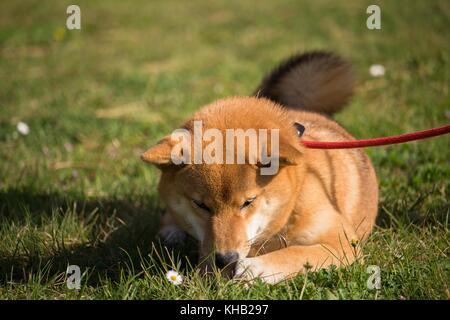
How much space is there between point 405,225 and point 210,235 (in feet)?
5.03

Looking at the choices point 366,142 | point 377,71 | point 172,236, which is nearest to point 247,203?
point 366,142

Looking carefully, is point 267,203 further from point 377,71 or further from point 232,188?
point 377,71

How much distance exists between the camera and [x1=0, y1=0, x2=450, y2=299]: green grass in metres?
3.32

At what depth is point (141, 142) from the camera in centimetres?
631

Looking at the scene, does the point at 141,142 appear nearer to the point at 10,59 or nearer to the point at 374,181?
the point at 374,181

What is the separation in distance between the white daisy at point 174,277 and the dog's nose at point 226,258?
0.27 meters

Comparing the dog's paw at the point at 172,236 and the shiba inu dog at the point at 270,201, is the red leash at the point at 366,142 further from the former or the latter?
the dog's paw at the point at 172,236

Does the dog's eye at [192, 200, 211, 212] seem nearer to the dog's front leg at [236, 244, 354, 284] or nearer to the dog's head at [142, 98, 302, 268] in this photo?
the dog's head at [142, 98, 302, 268]

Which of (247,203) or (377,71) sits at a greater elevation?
(377,71)

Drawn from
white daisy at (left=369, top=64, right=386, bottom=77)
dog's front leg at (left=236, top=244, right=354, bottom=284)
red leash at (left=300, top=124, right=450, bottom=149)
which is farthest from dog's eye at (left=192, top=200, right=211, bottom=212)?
white daisy at (left=369, top=64, right=386, bottom=77)

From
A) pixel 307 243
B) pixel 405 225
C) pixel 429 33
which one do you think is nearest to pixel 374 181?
pixel 405 225

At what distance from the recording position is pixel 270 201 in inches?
130

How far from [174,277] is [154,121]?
3.76 m
